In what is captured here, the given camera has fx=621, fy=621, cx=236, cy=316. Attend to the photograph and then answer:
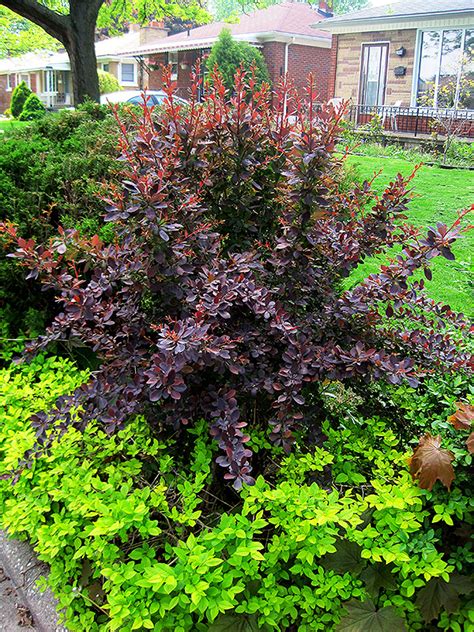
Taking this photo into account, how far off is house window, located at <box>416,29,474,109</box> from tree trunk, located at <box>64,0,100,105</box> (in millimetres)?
11582

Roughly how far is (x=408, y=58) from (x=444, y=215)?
15.0 meters

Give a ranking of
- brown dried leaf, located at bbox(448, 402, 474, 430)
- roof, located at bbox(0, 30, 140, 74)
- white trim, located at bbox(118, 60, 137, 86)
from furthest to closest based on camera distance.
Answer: white trim, located at bbox(118, 60, 137, 86) → roof, located at bbox(0, 30, 140, 74) → brown dried leaf, located at bbox(448, 402, 474, 430)

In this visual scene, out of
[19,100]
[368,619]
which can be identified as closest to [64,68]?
[19,100]

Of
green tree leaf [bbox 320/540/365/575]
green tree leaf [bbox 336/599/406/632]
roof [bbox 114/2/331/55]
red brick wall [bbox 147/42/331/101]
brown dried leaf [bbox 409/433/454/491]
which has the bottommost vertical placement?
green tree leaf [bbox 336/599/406/632]

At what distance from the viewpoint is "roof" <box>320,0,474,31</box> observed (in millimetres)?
18062

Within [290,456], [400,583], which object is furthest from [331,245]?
[400,583]

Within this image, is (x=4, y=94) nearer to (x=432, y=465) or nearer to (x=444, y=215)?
(x=444, y=215)

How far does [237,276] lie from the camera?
8.39 ft

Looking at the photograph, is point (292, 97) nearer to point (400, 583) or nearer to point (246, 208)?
point (246, 208)

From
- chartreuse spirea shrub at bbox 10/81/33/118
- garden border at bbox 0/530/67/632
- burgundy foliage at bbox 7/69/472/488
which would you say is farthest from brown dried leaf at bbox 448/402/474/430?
chartreuse spirea shrub at bbox 10/81/33/118

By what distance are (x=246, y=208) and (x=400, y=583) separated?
1.67 metres

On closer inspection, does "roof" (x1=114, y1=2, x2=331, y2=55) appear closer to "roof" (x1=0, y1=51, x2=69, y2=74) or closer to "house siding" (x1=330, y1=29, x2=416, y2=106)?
"house siding" (x1=330, y1=29, x2=416, y2=106)

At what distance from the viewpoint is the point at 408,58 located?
19750 millimetres

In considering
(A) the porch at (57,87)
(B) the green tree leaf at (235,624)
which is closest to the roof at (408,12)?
(B) the green tree leaf at (235,624)
